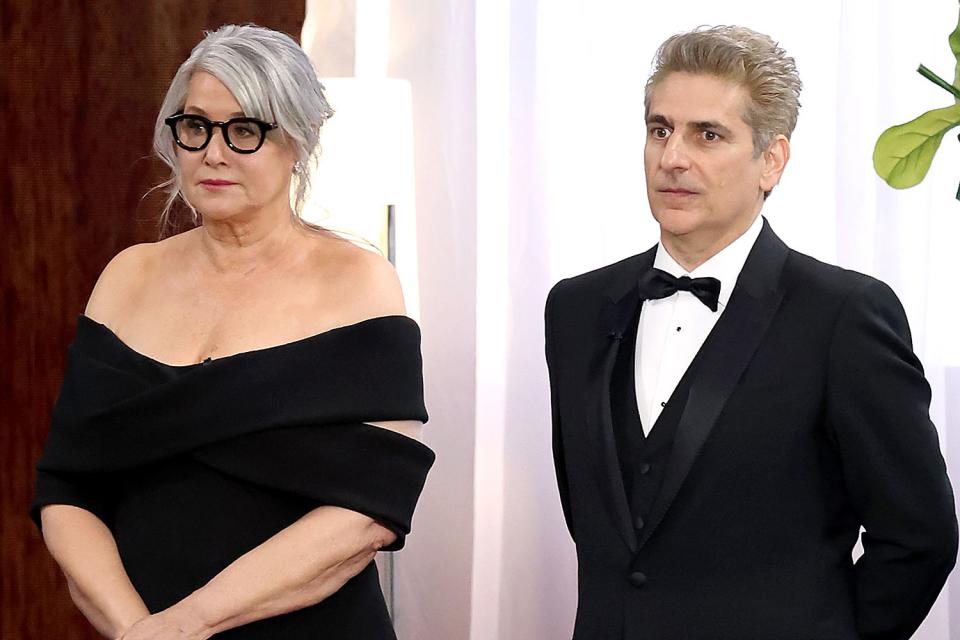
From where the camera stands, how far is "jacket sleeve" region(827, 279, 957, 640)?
162 centimetres

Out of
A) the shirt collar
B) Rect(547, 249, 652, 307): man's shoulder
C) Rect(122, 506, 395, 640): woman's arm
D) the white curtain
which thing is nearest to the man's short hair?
the shirt collar

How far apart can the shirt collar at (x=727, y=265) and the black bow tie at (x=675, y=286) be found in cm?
2

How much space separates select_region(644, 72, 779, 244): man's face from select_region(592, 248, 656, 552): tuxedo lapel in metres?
0.13

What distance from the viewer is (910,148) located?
5.17 feet

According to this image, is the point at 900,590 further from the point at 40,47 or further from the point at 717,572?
the point at 40,47

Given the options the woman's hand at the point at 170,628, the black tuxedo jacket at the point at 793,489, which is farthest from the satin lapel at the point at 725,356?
the woman's hand at the point at 170,628

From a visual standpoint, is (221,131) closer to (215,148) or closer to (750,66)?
(215,148)

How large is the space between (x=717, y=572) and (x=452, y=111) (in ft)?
5.18

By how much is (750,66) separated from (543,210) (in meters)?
1.17

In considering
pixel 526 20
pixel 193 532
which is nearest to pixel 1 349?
pixel 526 20

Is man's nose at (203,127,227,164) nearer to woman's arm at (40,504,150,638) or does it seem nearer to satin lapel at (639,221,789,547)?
woman's arm at (40,504,150,638)

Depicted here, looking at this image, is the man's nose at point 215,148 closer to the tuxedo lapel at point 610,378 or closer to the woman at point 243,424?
the woman at point 243,424

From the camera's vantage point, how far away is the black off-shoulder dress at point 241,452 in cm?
174

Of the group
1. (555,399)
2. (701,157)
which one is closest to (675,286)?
(701,157)
